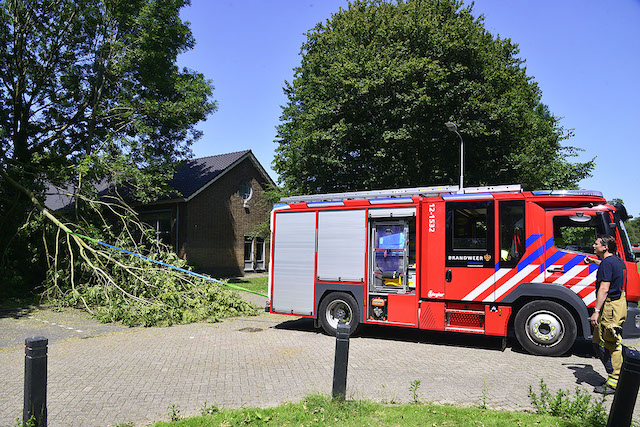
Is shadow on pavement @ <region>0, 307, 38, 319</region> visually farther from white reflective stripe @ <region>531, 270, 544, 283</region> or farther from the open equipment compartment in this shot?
white reflective stripe @ <region>531, 270, 544, 283</region>

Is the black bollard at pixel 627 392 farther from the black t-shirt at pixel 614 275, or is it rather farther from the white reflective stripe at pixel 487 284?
the white reflective stripe at pixel 487 284

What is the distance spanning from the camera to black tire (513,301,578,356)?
24.3ft

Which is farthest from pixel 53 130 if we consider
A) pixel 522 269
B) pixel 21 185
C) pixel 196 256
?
pixel 522 269

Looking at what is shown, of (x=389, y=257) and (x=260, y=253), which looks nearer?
(x=389, y=257)

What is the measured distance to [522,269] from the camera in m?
7.79

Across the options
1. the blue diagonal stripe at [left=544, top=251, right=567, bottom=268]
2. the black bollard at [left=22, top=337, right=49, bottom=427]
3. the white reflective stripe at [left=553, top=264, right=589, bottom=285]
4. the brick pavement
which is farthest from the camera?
the blue diagonal stripe at [left=544, top=251, right=567, bottom=268]

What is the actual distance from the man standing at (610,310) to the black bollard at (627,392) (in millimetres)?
2242

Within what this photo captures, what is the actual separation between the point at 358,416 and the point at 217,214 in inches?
891

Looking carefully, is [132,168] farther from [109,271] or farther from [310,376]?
[310,376]

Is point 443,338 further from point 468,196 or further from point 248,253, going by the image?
point 248,253

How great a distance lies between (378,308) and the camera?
8867 millimetres

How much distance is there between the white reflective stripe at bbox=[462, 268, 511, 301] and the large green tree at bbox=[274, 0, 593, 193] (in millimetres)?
10544

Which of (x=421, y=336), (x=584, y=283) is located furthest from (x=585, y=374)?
(x=421, y=336)

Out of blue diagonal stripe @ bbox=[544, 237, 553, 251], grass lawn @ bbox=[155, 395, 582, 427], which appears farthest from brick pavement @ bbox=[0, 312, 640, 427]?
blue diagonal stripe @ bbox=[544, 237, 553, 251]
